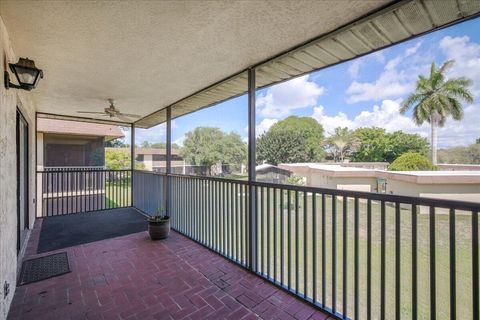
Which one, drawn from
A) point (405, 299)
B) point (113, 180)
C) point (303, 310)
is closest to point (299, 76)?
point (303, 310)

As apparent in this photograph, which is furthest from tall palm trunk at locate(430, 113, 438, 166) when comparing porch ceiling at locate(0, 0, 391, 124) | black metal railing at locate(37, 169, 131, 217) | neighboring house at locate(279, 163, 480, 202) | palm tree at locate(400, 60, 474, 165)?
black metal railing at locate(37, 169, 131, 217)

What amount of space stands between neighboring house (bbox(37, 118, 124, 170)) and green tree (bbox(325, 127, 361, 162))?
28.8 ft

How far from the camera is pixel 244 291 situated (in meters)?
2.33

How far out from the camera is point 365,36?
202 cm

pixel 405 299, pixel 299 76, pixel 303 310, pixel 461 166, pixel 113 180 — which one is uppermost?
pixel 299 76

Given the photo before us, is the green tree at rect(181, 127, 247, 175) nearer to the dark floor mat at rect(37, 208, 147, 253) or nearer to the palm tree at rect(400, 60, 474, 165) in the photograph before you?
the dark floor mat at rect(37, 208, 147, 253)

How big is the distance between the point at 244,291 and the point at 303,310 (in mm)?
592

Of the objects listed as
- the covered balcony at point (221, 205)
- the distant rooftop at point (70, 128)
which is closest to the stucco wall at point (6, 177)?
the covered balcony at point (221, 205)

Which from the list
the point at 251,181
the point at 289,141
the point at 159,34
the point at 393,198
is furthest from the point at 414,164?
the point at 289,141

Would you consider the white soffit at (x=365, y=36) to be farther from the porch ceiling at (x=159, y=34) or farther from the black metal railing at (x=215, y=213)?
the black metal railing at (x=215, y=213)

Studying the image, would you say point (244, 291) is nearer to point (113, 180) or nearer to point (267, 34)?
point (267, 34)

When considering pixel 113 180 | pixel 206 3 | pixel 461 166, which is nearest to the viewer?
pixel 206 3

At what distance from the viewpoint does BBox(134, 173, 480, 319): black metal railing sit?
1.52 meters

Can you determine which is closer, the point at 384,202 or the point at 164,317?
the point at 384,202
